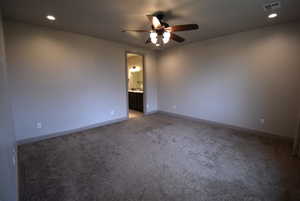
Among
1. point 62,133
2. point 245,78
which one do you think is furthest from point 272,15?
point 62,133

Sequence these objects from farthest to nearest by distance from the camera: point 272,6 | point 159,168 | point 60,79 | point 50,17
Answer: point 60,79 → point 50,17 → point 272,6 → point 159,168

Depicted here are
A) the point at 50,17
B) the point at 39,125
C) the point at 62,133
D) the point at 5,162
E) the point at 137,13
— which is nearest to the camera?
the point at 5,162

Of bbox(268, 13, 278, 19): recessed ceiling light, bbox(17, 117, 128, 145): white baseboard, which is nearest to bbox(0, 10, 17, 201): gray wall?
bbox(17, 117, 128, 145): white baseboard

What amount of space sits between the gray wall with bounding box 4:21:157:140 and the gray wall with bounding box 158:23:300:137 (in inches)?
91.6

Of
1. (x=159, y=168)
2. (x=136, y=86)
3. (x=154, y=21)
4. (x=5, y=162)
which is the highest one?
(x=154, y=21)

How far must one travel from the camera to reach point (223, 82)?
3.85 meters

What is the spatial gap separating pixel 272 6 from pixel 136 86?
18.3 feet

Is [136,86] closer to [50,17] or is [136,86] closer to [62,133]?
[62,133]

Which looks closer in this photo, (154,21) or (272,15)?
(154,21)

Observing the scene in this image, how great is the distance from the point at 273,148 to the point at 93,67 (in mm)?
4582

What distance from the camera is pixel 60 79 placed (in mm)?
3322

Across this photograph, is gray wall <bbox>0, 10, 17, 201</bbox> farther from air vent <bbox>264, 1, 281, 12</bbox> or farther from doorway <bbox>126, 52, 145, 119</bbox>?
doorway <bbox>126, 52, 145, 119</bbox>

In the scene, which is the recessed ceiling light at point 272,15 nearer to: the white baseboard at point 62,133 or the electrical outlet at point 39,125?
the white baseboard at point 62,133

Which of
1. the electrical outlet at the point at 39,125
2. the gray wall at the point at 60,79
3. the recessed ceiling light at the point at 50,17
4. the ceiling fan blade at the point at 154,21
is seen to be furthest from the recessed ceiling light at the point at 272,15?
the electrical outlet at the point at 39,125
